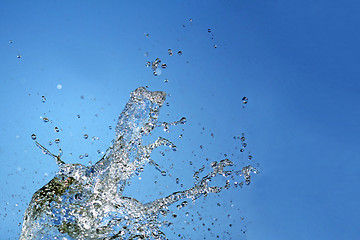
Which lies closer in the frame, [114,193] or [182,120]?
[114,193]

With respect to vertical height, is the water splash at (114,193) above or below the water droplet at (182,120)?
below

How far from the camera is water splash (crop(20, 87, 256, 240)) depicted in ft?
15.1

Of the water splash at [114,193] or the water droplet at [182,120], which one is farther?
the water droplet at [182,120]

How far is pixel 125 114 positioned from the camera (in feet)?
17.5

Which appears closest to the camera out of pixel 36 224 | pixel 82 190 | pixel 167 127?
pixel 36 224

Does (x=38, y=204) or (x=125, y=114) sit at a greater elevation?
(x=125, y=114)

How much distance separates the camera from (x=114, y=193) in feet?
16.6

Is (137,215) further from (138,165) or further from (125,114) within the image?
(125,114)

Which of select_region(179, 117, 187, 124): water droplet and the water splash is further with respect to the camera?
select_region(179, 117, 187, 124): water droplet

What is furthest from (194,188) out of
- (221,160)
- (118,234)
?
(118,234)

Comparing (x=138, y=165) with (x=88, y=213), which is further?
(x=138, y=165)

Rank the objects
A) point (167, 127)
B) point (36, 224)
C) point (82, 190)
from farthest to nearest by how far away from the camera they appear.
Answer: point (167, 127)
point (82, 190)
point (36, 224)

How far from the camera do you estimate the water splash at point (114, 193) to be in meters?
4.61

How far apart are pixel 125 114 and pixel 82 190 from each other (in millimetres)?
1016
